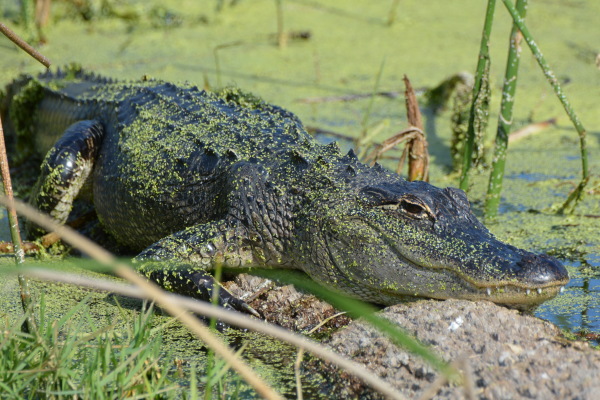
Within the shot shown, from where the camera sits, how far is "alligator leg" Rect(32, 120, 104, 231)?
451cm

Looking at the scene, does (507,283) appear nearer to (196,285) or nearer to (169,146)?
(196,285)

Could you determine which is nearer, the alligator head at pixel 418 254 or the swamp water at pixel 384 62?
the alligator head at pixel 418 254

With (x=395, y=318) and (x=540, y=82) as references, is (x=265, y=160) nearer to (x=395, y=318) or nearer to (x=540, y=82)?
(x=395, y=318)

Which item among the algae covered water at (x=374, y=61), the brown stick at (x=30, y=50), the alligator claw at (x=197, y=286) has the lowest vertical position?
the alligator claw at (x=197, y=286)

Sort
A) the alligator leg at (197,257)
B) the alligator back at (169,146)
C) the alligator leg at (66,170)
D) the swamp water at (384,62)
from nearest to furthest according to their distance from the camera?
1. the alligator leg at (197,257)
2. the alligator back at (169,146)
3. the alligator leg at (66,170)
4. the swamp water at (384,62)

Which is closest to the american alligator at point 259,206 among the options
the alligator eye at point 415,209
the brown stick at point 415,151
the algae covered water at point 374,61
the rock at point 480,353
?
the alligator eye at point 415,209

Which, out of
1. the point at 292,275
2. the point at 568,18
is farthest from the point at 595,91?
→ the point at 292,275

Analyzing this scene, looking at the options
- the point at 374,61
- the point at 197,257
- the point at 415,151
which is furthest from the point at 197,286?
the point at 374,61

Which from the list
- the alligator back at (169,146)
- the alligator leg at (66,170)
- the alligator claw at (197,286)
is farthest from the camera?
the alligator leg at (66,170)

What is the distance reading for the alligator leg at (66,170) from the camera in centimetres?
451

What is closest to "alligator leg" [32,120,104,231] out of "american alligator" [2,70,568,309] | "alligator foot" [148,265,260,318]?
"american alligator" [2,70,568,309]

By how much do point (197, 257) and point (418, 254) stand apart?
107 cm

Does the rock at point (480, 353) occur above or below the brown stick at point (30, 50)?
below

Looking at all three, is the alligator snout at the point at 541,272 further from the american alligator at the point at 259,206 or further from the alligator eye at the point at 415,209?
the alligator eye at the point at 415,209
